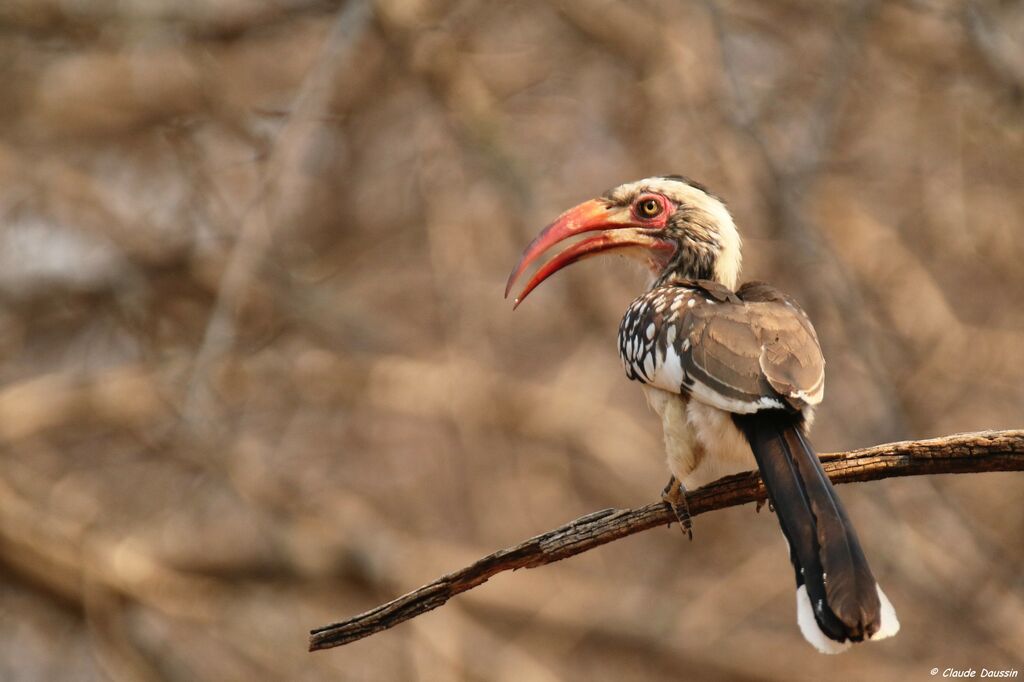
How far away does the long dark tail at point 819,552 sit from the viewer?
8.87ft

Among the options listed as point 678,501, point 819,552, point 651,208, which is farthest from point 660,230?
point 819,552

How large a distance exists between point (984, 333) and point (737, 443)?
5.32 meters

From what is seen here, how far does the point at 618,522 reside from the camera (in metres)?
3.03

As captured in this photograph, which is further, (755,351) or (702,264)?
(702,264)

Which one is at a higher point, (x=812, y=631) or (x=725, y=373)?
(x=725, y=373)

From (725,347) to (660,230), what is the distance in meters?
1.20

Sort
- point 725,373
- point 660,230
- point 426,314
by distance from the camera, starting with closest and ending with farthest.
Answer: point 725,373
point 660,230
point 426,314

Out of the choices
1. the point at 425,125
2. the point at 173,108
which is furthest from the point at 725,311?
the point at 173,108

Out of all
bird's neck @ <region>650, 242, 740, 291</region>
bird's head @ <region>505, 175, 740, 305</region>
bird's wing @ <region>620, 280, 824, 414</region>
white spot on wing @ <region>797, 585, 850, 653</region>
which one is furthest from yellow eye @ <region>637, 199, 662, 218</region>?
white spot on wing @ <region>797, 585, 850, 653</region>

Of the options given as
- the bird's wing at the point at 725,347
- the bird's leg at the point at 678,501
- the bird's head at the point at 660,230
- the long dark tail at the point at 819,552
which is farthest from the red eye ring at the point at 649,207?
the long dark tail at the point at 819,552

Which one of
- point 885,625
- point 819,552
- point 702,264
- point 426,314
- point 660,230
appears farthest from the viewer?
point 426,314

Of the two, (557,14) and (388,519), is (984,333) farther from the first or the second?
(388,519)

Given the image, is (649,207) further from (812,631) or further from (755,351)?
(812,631)

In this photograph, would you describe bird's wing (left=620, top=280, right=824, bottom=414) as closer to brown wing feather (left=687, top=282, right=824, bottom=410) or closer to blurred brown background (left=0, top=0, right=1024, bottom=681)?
brown wing feather (left=687, top=282, right=824, bottom=410)
